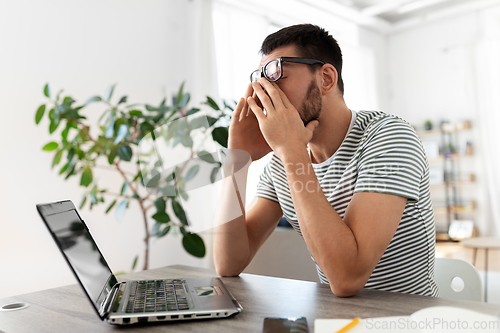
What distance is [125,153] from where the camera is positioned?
6.46 feet

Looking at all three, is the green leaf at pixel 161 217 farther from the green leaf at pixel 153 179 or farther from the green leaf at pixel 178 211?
the green leaf at pixel 153 179

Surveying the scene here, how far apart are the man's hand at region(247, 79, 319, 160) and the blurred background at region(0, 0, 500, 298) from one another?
325mm

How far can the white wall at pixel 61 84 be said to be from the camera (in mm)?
2371

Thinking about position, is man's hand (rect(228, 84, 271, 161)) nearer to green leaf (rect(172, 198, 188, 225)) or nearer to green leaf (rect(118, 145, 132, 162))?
green leaf (rect(172, 198, 188, 225))

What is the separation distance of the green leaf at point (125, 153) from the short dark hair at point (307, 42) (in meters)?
0.99

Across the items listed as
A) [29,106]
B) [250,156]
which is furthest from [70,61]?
[250,156]

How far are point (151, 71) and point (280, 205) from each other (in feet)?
7.26

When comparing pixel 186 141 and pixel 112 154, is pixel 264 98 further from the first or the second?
pixel 112 154

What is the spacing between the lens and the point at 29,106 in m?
2.45

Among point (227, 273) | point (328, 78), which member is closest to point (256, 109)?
point (328, 78)

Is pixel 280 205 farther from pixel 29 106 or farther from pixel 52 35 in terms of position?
pixel 52 35

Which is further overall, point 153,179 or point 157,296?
A: point 153,179

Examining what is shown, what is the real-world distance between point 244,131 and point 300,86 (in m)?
0.23

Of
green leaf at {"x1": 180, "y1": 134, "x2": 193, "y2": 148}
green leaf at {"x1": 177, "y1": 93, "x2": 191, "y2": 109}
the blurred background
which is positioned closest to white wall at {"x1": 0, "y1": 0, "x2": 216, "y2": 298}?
the blurred background
